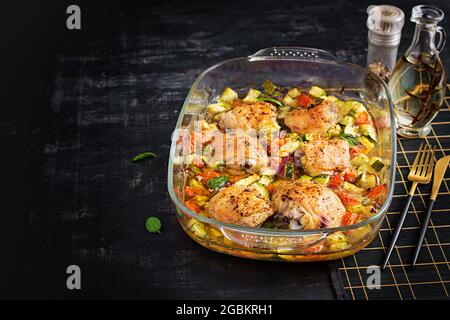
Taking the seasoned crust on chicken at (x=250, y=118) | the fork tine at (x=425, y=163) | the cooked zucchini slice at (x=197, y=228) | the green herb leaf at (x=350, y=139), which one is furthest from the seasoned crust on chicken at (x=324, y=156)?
the cooked zucchini slice at (x=197, y=228)

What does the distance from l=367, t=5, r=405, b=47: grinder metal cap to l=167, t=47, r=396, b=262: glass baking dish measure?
0.32 metres

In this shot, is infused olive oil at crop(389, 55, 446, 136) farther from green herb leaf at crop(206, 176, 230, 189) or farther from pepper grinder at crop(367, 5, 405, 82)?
green herb leaf at crop(206, 176, 230, 189)

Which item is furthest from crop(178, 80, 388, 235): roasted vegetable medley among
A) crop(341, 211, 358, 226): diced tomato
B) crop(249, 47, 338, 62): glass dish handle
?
crop(249, 47, 338, 62): glass dish handle

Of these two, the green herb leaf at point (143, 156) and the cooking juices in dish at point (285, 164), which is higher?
the cooking juices in dish at point (285, 164)

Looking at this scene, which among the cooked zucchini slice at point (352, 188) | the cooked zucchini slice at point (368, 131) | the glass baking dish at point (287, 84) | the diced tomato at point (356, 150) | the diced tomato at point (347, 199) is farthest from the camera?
the cooked zucchini slice at point (368, 131)

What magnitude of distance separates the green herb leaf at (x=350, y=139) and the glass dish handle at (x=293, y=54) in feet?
2.00

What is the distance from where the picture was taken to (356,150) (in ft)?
14.7

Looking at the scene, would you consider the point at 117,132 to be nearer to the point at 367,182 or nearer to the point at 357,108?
the point at 357,108

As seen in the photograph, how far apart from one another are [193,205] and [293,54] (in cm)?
143

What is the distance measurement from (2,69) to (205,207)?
7.70 ft

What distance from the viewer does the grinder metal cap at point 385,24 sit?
4.90m

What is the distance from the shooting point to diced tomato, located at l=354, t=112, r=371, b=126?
465 cm

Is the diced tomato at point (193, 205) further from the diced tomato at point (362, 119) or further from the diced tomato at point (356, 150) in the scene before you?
the diced tomato at point (362, 119)

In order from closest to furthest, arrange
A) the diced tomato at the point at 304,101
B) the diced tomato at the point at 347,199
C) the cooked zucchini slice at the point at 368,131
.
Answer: the diced tomato at the point at 347,199
the cooked zucchini slice at the point at 368,131
the diced tomato at the point at 304,101
